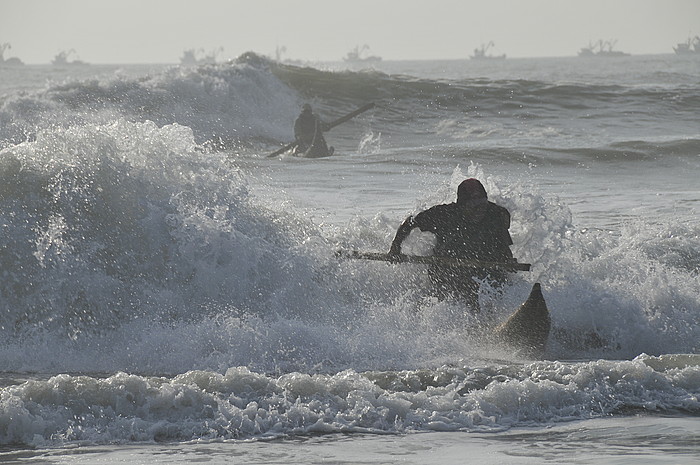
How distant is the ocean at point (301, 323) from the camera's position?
6461 millimetres

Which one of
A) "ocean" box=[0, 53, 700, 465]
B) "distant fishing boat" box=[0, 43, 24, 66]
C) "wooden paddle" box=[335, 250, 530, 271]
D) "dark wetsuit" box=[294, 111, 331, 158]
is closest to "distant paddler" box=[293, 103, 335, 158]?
"dark wetsuit" box=[294, 111, 331, 158]

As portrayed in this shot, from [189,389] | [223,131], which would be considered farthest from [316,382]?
[223,131]

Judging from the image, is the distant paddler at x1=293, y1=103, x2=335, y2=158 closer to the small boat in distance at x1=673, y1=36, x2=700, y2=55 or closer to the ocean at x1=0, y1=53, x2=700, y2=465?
the ocean at x1=0, y1=53, x2=700, y2=465

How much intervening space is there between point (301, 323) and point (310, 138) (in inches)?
580

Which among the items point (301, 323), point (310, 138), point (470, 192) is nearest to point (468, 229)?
point (470, 192)

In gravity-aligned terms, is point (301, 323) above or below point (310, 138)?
below

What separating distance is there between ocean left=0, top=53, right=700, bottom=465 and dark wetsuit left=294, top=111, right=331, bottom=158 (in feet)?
15.2

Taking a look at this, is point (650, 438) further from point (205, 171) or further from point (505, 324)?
point (205, 171)

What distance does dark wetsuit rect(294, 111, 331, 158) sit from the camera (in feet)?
76.5

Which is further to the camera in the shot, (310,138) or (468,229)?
(310,138)

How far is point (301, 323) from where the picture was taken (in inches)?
363

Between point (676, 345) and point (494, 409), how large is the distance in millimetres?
3398

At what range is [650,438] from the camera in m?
6.35

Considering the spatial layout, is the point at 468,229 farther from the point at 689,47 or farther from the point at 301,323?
the point at 689,47
